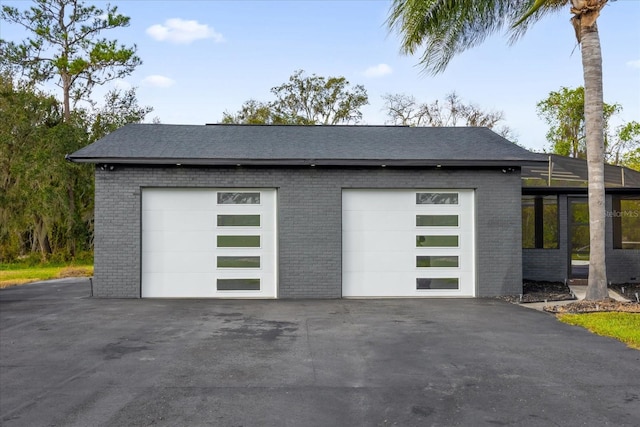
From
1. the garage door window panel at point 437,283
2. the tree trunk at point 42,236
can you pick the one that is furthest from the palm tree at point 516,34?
the tree trunk at point 42,236

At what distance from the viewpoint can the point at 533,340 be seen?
659 centimetres

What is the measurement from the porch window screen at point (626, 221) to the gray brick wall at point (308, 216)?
171 inches

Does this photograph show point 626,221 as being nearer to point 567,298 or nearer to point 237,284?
point 567,298

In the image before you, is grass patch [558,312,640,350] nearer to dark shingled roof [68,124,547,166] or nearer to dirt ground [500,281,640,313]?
dirt ground [500,281,640,313]

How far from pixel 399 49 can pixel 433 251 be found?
4.96 meters

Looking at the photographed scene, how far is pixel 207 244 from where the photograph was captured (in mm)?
10406

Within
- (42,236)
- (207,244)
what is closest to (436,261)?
(207,244)

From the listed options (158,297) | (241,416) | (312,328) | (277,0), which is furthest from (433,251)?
(277,0)

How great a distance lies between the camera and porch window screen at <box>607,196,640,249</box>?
12.9 meters

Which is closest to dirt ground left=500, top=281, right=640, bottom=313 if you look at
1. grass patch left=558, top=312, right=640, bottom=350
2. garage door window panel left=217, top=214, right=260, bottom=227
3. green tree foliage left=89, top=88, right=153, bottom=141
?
grass patch left=558, top=312, right=640, bottom=350

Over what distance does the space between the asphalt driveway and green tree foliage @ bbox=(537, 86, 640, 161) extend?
75.6 ft

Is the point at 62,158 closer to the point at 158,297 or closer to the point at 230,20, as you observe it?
the point at 230,20

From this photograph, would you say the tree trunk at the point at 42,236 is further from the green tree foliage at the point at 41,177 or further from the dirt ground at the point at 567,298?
the dirt ground at the point at 567,298

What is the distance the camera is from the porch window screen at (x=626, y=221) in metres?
12.9
